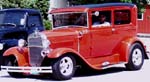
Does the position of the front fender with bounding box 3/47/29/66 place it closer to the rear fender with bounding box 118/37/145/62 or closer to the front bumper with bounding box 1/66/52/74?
the front bumper with bounding box 1/66/52/74

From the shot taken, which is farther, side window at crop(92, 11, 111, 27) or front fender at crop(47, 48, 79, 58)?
side window at crop(92, 11, 111, 27)

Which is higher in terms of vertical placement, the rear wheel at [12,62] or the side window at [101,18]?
the side window at [101,18]

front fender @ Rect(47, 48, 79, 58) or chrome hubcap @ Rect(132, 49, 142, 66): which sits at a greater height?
front fender @ Rect(47, 48, 79, 58)

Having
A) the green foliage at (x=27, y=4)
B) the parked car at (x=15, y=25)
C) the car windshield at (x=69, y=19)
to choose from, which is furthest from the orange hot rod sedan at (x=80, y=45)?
the green foliage at (x=27, y=4)

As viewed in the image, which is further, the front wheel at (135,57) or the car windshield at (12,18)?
the car windshield at (12,18)

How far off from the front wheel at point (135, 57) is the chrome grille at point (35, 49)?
2.72m

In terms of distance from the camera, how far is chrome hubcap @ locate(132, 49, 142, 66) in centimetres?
1368

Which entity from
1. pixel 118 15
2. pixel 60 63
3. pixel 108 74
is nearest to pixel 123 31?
pixel 118 15

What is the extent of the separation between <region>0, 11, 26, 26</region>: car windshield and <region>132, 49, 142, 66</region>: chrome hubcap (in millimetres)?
3538

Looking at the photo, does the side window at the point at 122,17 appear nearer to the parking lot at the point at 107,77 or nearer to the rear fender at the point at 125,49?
the rear fender at the point at 125,49

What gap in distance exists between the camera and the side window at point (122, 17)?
13.7 meters

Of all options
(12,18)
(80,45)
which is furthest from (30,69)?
(12,18)

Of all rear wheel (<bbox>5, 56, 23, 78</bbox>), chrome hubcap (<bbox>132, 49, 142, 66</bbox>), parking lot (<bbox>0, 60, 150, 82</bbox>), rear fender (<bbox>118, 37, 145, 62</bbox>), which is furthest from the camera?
chrome hubcap (<bbox>132, 49, 142, 66</bbox>)

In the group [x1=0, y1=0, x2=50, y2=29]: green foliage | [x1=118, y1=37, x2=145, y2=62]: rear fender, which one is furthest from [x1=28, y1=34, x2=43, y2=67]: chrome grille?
[x1=0, y1=0, x2=50, y2=29]: green foliage
